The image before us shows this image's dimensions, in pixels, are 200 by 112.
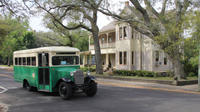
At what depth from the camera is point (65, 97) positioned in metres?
10.3

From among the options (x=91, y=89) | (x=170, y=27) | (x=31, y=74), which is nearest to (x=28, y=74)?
(x=31, y=74)

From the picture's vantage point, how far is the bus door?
1117 cm

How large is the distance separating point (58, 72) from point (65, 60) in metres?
0.92

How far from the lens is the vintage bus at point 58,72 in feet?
34.4

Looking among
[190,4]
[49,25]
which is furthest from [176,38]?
[49,25]

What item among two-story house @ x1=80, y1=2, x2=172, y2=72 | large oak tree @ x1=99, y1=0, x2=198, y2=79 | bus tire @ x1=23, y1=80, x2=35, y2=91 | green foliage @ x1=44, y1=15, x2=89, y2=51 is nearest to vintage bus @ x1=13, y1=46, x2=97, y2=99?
bus tire @ x1=23, y1=80, x2=35, y2=91

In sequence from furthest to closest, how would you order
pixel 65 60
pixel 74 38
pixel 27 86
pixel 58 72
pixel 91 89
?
1. pixel 74 38
2. pixel 27 86
3. pixel 65 60
4. pixel 91 89
5. pixel 58 72

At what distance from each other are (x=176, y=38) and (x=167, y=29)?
4.94 ft

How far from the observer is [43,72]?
450 inches

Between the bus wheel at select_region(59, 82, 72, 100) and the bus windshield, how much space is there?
1.34 m

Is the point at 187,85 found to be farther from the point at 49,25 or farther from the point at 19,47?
the point at 19,47

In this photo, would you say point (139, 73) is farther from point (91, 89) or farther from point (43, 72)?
point (43, 72)

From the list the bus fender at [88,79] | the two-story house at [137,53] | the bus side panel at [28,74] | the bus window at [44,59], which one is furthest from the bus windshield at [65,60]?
the two-story house at [137,53]

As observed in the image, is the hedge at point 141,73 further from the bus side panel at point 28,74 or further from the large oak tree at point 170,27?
the bus side panel at point 28,74
